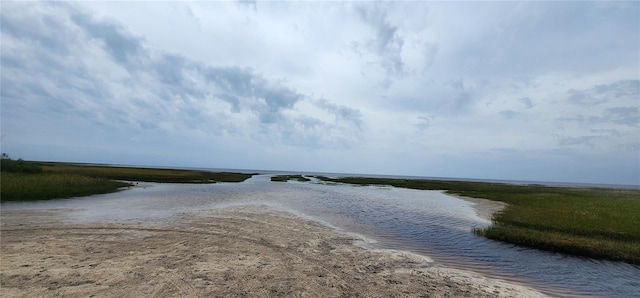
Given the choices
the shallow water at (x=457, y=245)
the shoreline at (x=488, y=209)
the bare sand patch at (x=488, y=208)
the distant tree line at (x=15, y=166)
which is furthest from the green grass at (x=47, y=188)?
the bare sand patch at (x=488, y=208)

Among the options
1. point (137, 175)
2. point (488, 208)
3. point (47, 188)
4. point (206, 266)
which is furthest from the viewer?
point (137, 175)

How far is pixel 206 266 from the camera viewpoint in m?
11.6

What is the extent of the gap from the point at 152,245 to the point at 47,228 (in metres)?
8.15

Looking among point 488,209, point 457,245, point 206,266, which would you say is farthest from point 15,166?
point 488,209

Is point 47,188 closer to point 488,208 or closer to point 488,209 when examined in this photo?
point 488,209

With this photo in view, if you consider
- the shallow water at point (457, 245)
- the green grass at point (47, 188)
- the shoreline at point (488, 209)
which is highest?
the green grass at point (47, 188)

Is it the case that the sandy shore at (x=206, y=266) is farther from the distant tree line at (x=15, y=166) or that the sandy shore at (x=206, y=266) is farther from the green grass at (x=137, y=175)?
the green grass at (x=137, y=175)

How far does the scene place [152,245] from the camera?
14.4m

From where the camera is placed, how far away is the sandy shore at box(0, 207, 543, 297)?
9453 millimetres

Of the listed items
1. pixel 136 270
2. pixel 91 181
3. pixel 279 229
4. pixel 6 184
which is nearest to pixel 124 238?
pixel 136 270

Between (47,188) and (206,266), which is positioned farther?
(47,188)

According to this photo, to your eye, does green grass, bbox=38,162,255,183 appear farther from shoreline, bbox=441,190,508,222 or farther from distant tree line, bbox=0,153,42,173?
shoreline, bbox=441,190,508,222

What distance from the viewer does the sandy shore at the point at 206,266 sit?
9453 millimetres

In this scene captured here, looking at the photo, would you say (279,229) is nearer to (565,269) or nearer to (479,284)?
(479,284)
